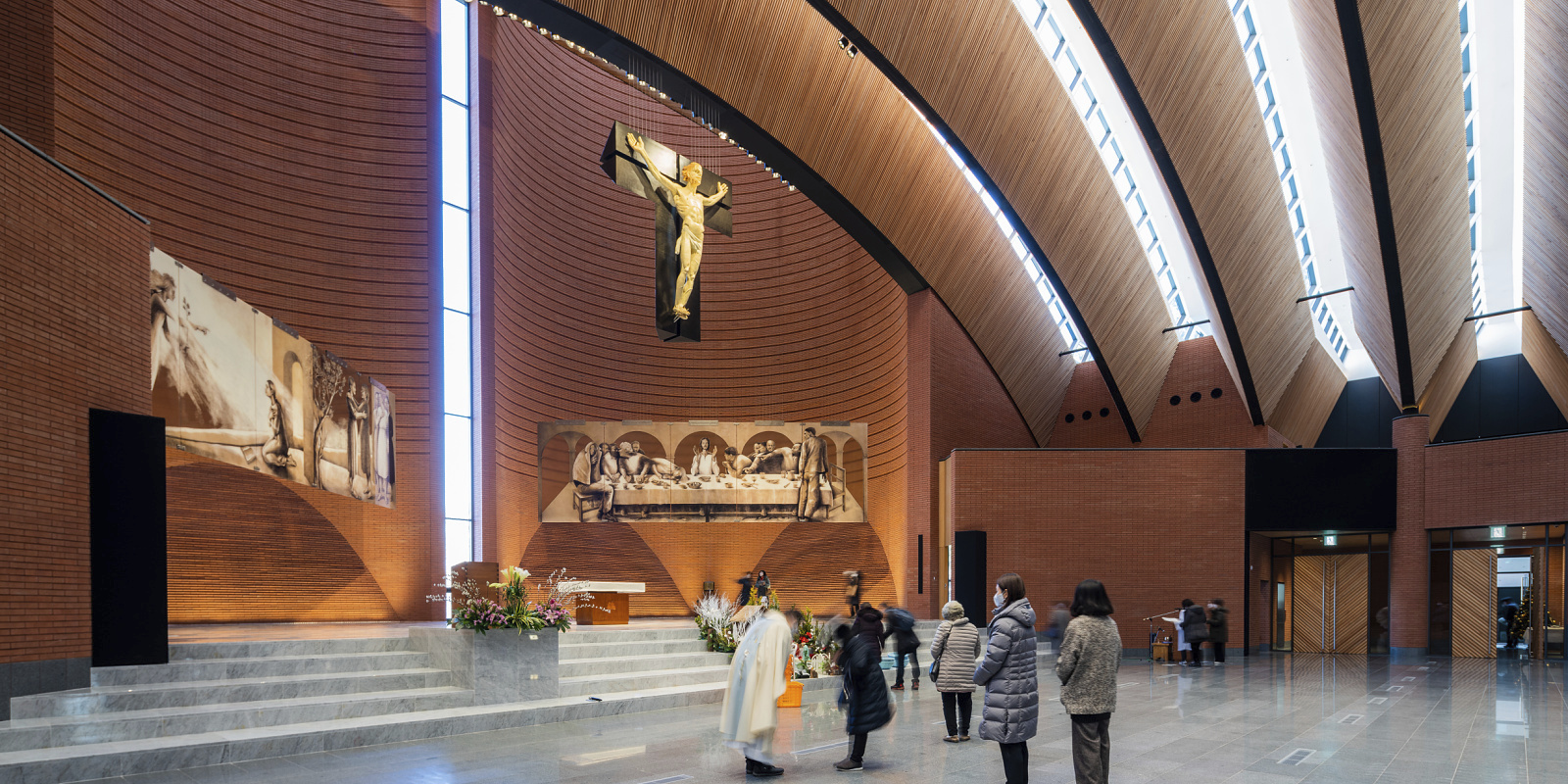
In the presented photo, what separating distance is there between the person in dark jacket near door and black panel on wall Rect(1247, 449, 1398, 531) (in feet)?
12.3

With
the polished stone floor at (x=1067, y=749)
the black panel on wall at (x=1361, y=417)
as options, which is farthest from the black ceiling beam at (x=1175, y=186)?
the polished stone floor at (x=1067, y=749)

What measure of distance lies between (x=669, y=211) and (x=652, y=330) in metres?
11.1

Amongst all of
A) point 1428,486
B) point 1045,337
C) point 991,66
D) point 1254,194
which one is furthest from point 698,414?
point 1428,486

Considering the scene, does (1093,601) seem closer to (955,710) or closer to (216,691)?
(955,710)

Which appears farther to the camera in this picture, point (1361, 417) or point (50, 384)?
point (1361, 417)

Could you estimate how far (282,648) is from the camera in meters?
10.0

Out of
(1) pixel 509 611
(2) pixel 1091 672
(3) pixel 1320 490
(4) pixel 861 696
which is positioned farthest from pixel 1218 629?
(2) pixel 1091 672

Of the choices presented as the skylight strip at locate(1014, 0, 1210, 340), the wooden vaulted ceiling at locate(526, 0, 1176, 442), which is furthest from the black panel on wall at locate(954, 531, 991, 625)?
the skylight strip at locate(1014, 0, 1210, 340)

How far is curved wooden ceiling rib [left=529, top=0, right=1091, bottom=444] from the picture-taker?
51.9 feet

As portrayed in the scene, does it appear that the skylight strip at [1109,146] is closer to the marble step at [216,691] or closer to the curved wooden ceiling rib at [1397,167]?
the curved wooden ceiling rib at [1397,167]

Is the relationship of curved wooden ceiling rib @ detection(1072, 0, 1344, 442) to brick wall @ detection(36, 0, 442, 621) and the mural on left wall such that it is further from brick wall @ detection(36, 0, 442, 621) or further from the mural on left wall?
brick wall @ detection(36, 0, 442, 621)

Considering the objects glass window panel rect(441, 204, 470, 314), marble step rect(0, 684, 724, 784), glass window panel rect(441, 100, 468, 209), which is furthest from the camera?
glass window panel rect(441, 100, 468, 209)

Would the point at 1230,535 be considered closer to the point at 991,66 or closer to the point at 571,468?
the point at 991,66

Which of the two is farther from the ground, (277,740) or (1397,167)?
(1397,167)
